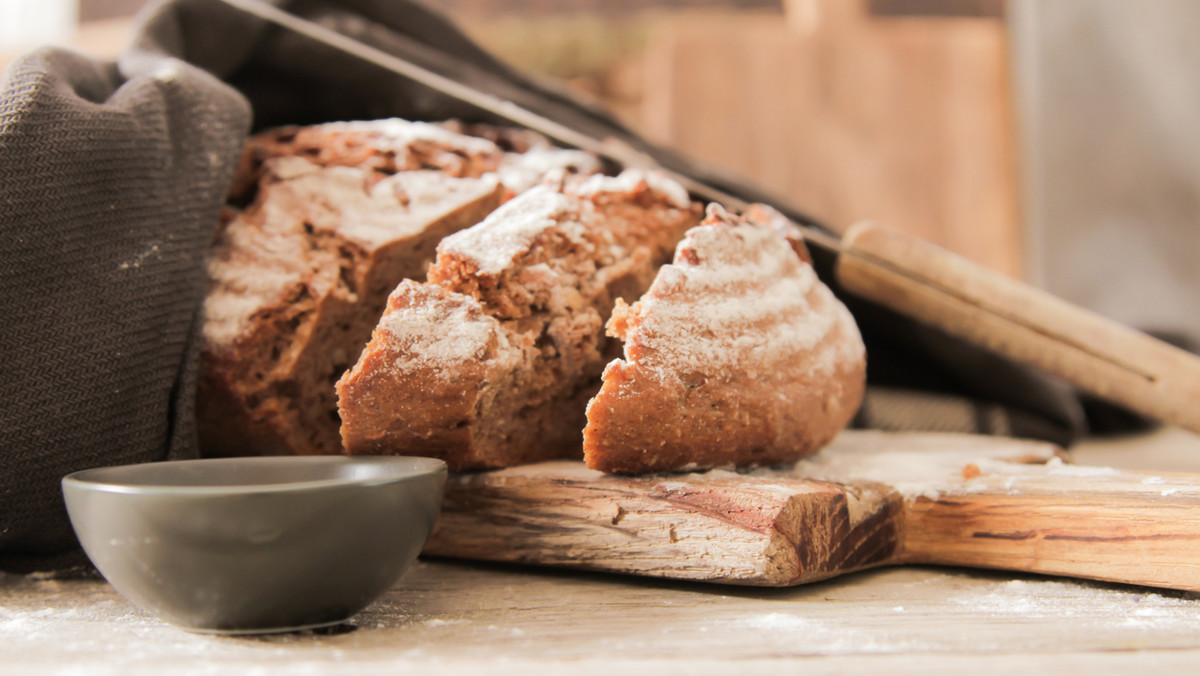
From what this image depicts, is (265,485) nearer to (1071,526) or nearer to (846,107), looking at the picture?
(1071,526)

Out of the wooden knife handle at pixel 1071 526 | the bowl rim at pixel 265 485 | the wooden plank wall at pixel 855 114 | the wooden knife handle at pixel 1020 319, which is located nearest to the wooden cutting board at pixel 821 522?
the wooden knife handle at pixel 1071 526

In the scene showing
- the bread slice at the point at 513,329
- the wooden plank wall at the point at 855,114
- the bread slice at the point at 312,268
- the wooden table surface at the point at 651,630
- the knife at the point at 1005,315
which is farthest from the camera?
the wooden plank wall at the point at 855,114

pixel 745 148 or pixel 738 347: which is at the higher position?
pixel 745 148

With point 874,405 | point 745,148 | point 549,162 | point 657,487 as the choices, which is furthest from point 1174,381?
point 745,148

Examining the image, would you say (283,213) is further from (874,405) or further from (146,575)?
(874,405)

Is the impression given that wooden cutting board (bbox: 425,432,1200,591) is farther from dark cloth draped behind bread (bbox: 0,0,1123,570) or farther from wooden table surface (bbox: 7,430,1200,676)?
dark cloth draped behind bread (bbox: 0,0,1123,570)

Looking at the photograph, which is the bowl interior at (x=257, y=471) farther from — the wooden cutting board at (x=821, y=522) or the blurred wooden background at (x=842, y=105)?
the blurred wooden background at (x=842, y=105)
